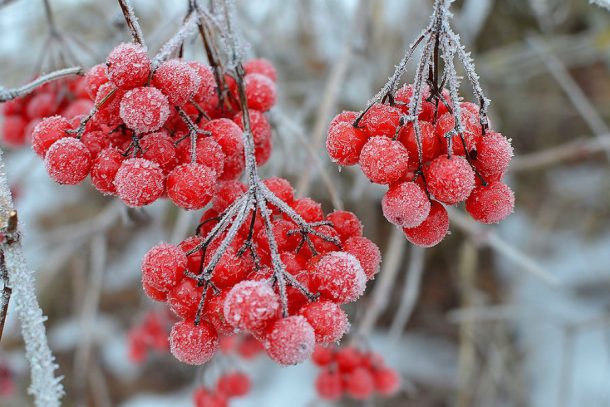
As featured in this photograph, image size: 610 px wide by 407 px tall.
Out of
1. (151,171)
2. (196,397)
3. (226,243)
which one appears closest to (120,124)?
(151,171)

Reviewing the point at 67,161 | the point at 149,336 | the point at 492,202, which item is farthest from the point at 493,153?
the point at 149,336

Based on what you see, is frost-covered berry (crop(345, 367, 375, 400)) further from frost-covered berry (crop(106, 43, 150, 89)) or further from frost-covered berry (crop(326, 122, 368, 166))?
frost-covered berry (crop(106, 43, 150, 89))

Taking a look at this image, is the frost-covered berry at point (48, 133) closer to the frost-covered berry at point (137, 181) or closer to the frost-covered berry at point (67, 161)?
the frost-covered berry at point (67, 161)

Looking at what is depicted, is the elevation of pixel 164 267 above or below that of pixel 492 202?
below

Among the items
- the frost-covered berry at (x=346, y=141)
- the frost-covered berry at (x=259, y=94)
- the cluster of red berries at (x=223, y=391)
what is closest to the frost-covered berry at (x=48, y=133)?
the frost-covered berry at (x=259, y=94)

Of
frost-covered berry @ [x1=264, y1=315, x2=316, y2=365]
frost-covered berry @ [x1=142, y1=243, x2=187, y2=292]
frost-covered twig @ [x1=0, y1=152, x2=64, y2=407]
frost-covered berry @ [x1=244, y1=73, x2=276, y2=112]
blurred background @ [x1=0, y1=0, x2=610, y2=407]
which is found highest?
blurred background @ [x1=0, y1=0, x2=610, y2=407]

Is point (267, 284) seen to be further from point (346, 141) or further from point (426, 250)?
point (426, 250)

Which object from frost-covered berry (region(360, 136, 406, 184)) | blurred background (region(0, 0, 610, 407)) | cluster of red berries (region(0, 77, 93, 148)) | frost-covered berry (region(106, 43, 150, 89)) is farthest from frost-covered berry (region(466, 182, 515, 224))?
blurred background (region(0, 0, 610, 407))
